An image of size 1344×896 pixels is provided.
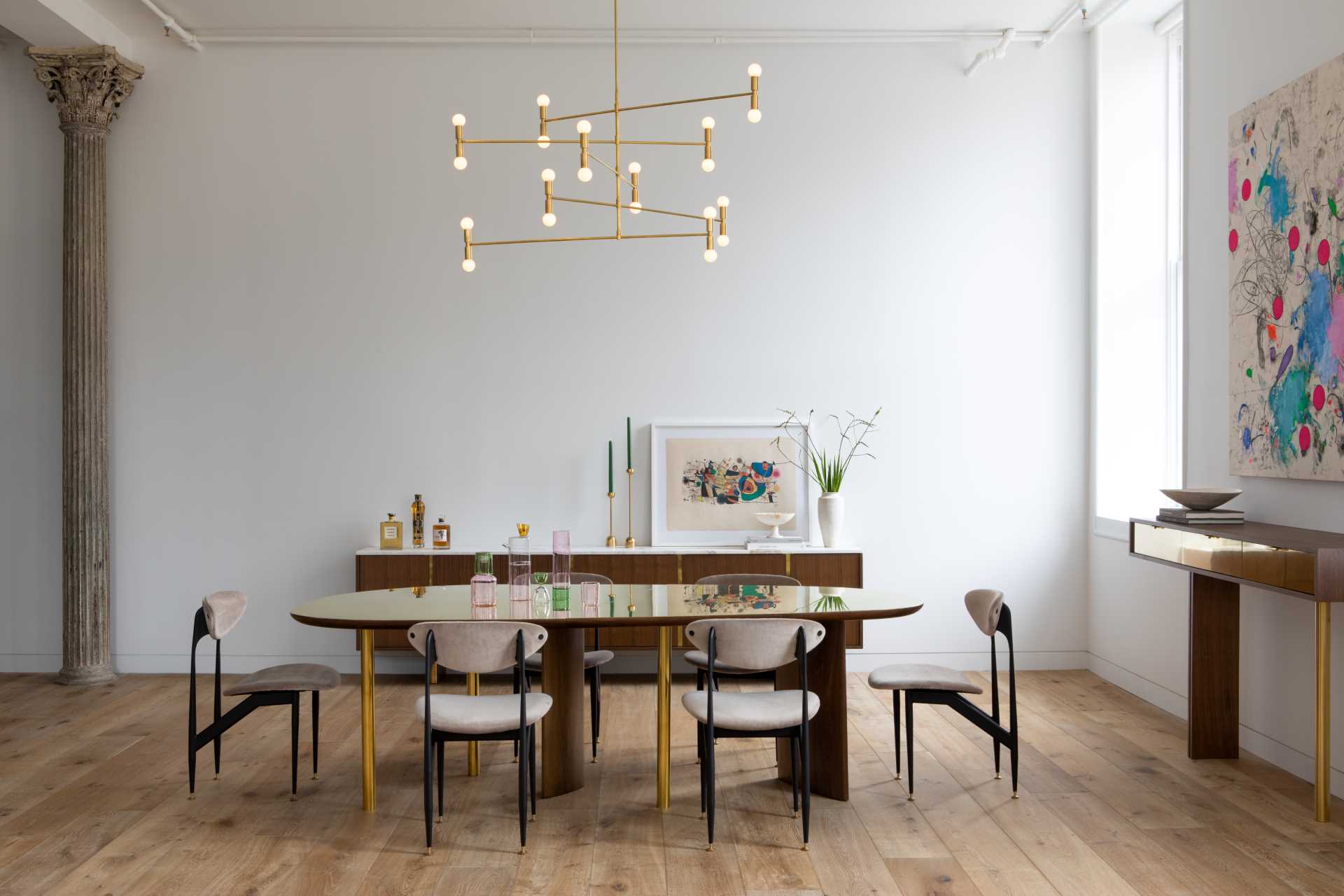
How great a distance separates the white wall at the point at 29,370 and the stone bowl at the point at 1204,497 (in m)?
6.45

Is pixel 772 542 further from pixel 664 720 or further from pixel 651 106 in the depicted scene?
pixel 651 106

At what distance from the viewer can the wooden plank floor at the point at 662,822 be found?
3316 millimetres

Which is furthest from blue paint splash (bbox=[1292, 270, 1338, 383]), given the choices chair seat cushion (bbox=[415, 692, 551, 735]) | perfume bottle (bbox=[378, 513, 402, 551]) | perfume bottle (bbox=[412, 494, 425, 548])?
perfume bottle (bbox=[378, 513, 402, 551])

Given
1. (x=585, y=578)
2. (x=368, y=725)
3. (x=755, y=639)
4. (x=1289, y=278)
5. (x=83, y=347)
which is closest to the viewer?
(x=755, y=639)

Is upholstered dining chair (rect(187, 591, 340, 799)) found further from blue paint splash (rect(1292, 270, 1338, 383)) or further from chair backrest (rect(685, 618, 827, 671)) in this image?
blue paint splash (rect(1292, 270, 1338, 383))

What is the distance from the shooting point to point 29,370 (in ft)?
21.1

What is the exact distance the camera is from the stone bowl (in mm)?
4297

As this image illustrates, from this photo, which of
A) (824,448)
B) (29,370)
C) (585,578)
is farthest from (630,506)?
(29,370)

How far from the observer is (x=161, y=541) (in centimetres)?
645

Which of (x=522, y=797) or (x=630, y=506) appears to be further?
(x=630, y=506)

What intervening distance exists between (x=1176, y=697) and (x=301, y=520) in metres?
5.22

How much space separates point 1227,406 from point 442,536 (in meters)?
4.38

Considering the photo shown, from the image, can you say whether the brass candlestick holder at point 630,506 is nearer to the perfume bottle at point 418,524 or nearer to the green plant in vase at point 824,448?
the green plant in vase at point 824,448

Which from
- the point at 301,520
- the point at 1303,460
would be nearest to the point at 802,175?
the point at 1303,460
